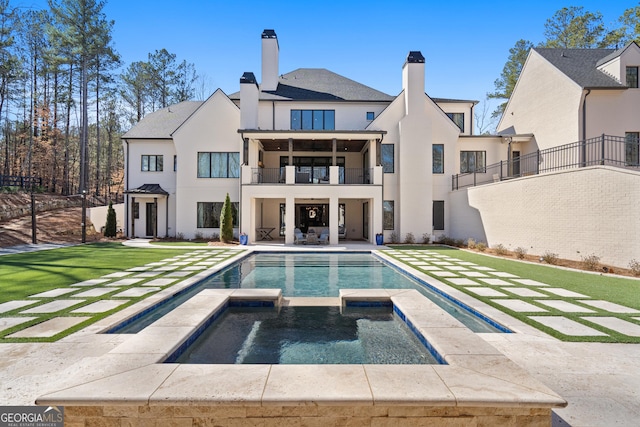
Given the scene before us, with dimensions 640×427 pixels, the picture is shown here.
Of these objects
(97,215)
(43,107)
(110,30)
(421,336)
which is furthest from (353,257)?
(43,107)

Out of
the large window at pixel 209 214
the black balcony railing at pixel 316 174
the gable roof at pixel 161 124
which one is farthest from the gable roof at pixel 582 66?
the gable roof at pixel 161 124

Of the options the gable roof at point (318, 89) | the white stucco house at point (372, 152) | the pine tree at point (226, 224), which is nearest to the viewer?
the white stucco house at point (372, 152)

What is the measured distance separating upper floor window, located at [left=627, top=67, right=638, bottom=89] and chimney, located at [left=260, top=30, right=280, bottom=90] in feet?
63.2

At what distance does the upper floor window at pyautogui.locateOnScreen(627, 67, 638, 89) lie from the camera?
15812 mm

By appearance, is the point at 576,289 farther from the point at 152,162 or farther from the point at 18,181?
the point at 18,181

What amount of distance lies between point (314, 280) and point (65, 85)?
115 ft

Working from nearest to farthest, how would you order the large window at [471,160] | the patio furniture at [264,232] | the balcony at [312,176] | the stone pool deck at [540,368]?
the stone pool deck at [540,368], the balcony at [312,176], the large window at [471,160], the patio furniture at [264,232]

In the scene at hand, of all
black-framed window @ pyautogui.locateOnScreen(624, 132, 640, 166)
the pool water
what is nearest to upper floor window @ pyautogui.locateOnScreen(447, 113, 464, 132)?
black-framed window @ pyautogui.locateOnScreen(624, 132, 640, 166)

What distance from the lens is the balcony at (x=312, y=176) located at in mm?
17031

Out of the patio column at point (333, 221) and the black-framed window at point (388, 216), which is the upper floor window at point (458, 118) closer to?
the black-framed window at point (388, 216)

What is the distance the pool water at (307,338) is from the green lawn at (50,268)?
4.29 metres

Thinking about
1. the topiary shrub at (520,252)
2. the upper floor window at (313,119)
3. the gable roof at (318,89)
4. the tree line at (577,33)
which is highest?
the tree line at (577,33)

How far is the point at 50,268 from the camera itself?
891cm

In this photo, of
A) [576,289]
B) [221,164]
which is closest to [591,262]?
[576,289]
